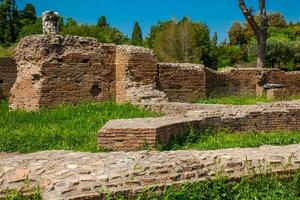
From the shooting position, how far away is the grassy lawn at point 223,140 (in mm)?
8301

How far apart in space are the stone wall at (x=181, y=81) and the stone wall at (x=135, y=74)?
2.01ft

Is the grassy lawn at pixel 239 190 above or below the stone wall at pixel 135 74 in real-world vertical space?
below

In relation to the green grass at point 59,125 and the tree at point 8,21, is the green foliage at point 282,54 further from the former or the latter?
the green grass at point 59,125

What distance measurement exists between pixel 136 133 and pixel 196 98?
7927 millimetres

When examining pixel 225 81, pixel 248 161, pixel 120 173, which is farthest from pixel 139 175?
pixel 225 81

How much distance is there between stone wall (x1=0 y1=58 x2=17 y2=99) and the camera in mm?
15148

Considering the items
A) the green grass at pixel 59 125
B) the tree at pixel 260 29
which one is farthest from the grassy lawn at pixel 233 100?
the tree at pixel 260 29

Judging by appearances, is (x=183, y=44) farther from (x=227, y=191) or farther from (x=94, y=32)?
(x=227, y=191)

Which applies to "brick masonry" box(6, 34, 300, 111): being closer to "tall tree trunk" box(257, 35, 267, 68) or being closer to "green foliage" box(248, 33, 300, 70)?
"tall tree trunk" box(257, 35, 267, 68)

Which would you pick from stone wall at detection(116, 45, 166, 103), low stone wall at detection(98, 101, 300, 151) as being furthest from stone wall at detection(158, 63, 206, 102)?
low stone wall at detection(98, 101, 300, 151)

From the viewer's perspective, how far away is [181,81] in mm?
15570

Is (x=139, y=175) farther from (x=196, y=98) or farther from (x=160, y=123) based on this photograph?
(x=196, y=98)

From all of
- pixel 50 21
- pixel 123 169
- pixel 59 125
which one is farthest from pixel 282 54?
pixel 123 169

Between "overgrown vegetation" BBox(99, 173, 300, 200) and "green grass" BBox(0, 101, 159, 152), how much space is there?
10.9 ft
